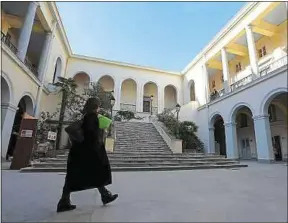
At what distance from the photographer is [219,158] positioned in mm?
9172

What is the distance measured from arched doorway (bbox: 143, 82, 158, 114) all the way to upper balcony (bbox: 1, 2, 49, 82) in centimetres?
1129

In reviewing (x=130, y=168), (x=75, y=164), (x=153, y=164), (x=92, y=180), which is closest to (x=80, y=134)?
(x=75, y=164)

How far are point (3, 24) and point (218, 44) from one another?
1538cm

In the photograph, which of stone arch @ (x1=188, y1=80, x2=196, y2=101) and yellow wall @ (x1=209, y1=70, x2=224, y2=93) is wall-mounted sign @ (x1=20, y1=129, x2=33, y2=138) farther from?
stone arch @ (x1=188, y1=80, x2=196, y2=101)

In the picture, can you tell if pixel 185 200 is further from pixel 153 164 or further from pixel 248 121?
pixel 248 121

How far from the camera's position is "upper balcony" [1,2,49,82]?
10794 mm

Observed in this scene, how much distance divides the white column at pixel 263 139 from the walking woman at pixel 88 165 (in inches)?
403

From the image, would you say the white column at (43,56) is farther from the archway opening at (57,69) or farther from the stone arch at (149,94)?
the stone arch at (149,94)

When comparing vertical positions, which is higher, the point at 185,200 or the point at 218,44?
the point at 218,44

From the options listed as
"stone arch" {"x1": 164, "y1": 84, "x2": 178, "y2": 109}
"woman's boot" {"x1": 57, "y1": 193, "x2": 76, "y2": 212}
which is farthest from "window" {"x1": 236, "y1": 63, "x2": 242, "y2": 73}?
"woman's boot" {"x1": 57, "y1": 193, "x2": 76, "y2": 212}

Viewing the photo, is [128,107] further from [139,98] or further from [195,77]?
[195,77]

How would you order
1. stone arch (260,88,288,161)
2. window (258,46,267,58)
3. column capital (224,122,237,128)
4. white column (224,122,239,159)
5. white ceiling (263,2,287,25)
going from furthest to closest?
window (258,46,267,58), column capital (224,122,237,128), white column (224,122,239,159), white ceiling (263,2,287,25), stone arch (260,88,288,161)

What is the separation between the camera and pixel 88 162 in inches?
95.8

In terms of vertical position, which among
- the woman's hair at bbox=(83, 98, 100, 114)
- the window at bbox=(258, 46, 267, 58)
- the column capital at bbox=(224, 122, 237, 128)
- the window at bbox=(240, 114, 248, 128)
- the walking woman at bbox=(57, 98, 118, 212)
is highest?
the window at bbox=(258, 46, 267, 58)
